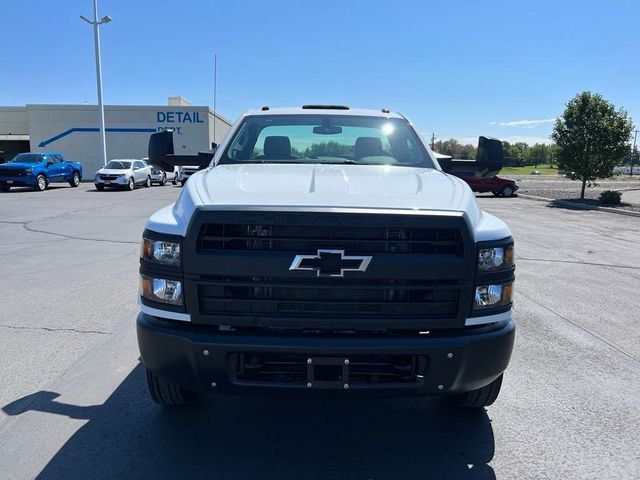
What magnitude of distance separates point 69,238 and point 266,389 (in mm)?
9160

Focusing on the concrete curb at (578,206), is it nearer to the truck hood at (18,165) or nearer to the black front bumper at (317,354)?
the black front bumper at (317,354)

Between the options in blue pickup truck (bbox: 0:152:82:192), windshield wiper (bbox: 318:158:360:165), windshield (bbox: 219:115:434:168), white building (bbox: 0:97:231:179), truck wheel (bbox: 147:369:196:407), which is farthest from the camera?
white building (bbox: 0:97:231:179)

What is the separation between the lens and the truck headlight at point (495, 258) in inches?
102

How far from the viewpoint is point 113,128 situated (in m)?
41.1

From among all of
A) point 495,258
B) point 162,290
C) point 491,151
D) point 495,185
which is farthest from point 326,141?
point 495,185

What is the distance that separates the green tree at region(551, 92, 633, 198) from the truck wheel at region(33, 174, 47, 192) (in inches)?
978

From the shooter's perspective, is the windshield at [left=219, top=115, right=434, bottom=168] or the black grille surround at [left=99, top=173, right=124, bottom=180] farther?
the black grille surround at [left=99, top=173, right=124, bottom=180]

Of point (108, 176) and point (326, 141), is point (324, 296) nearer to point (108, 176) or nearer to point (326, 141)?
point (326, 141)

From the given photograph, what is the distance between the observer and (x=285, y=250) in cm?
253

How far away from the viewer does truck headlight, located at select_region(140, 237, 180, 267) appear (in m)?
2.56

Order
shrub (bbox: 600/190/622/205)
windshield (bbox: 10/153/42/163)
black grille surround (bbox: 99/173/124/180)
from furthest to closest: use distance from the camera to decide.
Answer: black grille surround (bbox: 99/173/124/180), windshield (bbox: 10/153/42/163), shrub (bbox: 600/190/622/205)

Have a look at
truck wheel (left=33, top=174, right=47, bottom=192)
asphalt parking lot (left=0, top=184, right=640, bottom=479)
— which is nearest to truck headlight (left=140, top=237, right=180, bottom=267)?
asphalt parking lot (left=0, top=184, right=640, bottom=479)

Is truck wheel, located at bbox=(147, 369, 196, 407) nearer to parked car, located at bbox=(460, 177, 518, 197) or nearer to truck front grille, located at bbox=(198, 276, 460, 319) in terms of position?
truck front grille, located at bbox=(198, 276, 460, 319)

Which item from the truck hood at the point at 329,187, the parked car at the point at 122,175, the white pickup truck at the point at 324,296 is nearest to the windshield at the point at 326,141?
the truck hood at the point at 329,187
